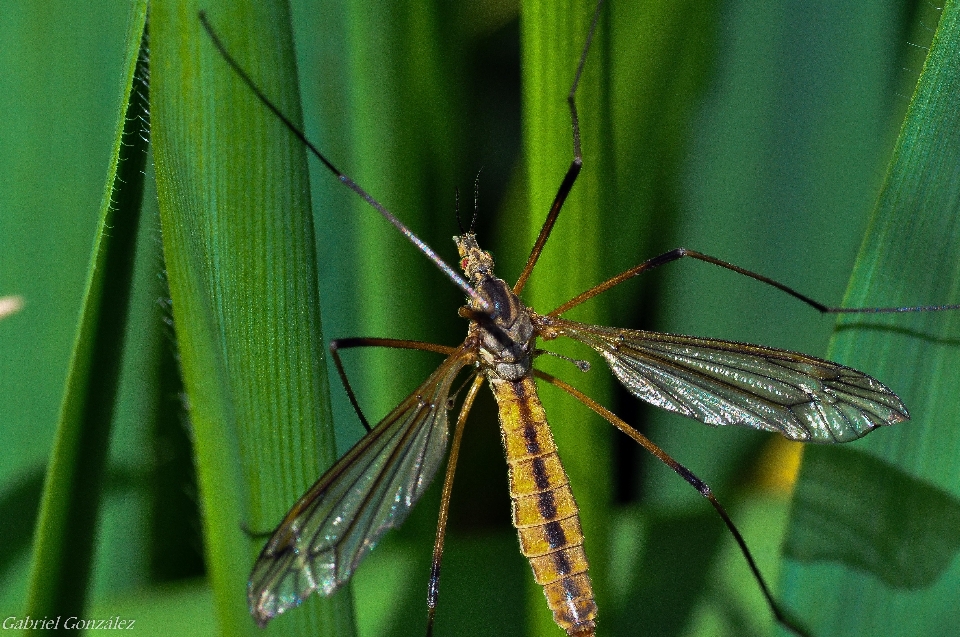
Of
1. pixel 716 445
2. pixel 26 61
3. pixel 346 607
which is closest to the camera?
pixel 346 607

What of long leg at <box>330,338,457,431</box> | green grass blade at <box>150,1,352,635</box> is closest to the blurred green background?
long leg at <box>330,338,457,431</box>

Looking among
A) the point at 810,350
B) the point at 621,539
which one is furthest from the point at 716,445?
the point at 621,539

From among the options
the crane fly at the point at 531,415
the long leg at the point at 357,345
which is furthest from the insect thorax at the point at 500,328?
the long leg at the point at 357,345

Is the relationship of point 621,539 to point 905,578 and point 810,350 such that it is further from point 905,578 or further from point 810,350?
point 810,350

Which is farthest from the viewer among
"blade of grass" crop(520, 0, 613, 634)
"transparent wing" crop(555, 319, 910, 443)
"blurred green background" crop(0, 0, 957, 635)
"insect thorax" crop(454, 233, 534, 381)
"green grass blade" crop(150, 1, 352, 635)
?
"insect thorax" crop(454, 233, 534, 381)

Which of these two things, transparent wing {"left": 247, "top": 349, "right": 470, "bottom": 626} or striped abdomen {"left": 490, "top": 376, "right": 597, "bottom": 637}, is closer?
transparent wing {"left": 247, "top": 349, "right": 470, "bottom": 626}
